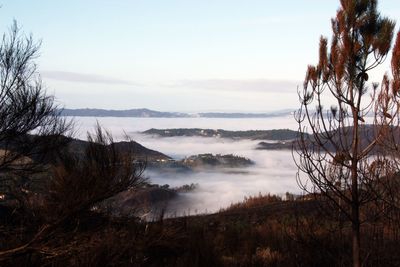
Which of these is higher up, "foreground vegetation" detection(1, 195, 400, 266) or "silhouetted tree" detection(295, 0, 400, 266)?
"silhouetted tree" detection(295, 0, 400, 266)

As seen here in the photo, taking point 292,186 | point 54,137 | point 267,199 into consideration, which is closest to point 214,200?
point 292,186

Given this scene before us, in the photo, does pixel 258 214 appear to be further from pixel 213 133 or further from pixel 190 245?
pixel 213 133

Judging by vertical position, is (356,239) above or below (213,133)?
below

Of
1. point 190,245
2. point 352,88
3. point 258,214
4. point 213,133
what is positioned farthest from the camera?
point 213,133

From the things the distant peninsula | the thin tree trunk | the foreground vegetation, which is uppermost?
the distant peninsula

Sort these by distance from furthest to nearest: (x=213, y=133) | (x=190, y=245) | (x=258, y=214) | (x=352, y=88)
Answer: (x=213, y=133) < (x=258, y=214) < (x=190, y=245) < (x=352, y=88)

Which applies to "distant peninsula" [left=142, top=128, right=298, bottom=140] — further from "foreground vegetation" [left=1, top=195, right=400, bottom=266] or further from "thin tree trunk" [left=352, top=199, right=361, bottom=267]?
"thin tree trunk" [left=352, top=199, right=361, bottom=267]

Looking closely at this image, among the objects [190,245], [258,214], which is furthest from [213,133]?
[190,245]

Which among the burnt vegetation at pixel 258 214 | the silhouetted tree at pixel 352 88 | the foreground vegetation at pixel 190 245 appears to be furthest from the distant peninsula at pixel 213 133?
the silhouetted tree at pixel 352 88

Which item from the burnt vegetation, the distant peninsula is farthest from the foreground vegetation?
the distant peninsula
